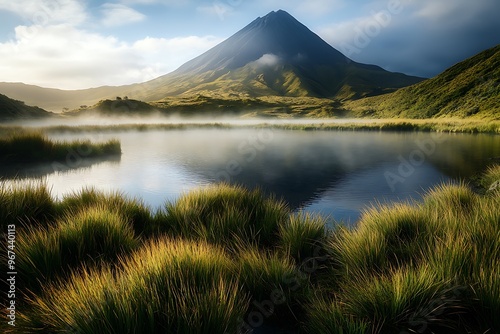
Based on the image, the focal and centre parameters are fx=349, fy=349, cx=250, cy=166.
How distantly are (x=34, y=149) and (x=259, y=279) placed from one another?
1813 centimetres

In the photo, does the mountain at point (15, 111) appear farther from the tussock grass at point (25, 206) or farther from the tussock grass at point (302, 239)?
the tussock grass at point (302, 239)

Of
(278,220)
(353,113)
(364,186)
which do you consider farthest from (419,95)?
(278,220)

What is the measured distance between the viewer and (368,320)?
3508 mm

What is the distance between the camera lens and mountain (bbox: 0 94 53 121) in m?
66.1

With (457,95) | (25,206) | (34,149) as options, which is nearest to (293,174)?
(25,206)

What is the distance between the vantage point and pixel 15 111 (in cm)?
7056

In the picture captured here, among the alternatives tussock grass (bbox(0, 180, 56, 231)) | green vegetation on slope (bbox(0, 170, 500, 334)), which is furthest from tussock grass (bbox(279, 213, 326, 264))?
tussock grass (bbox(0, 180, 56, 231))

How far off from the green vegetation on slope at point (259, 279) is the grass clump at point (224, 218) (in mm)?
57

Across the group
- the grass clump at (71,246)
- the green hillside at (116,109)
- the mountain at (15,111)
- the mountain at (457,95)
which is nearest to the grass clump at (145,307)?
the grass clump at (71,246)

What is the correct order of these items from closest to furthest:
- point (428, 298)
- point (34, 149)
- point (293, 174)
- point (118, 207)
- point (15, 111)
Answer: point (428, 298)
point (118, 207)
point (293, 174)
point (34, 149)
point (15, 111)

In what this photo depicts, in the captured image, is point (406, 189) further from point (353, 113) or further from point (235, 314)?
point (353, 113)

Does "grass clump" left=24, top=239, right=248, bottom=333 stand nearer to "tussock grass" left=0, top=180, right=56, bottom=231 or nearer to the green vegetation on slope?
the green vegetation on slope

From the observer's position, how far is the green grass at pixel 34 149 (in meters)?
17.5

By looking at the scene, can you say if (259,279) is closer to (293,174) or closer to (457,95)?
(293,174)
